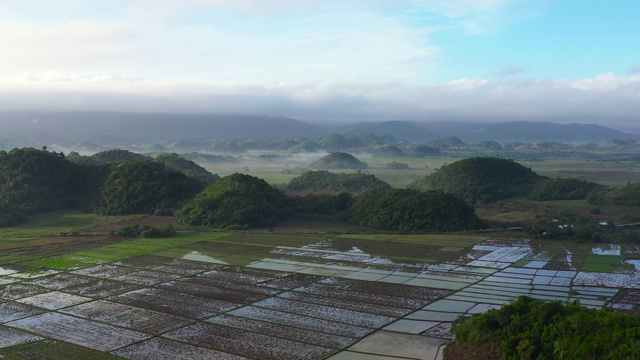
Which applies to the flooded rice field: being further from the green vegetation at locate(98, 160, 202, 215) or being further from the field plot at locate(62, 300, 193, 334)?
the green vegetation at locate(98, 160, 202, 215)

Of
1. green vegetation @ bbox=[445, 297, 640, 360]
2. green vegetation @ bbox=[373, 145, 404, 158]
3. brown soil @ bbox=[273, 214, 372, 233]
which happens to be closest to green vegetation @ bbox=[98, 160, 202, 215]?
brown soil @ bbox=[273, 214, 372, 233]

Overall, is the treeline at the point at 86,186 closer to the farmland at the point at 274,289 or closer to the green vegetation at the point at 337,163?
the farmland at the point at 274,289

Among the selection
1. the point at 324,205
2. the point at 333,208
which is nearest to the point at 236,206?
the point at 324,205

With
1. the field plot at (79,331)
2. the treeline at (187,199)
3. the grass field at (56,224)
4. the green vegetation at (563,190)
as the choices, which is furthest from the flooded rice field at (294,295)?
the green vegetation at (563,190)

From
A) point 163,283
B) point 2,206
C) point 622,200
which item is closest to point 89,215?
point 2,206

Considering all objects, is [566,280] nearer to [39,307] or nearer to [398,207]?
[398,207]
